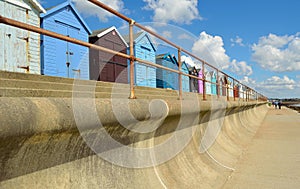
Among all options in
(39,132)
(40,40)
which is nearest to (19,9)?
(40,40)

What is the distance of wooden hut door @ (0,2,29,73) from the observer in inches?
304

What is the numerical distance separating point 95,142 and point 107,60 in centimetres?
1148

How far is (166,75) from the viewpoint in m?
16.1

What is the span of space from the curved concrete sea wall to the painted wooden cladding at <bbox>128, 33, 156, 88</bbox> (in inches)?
355

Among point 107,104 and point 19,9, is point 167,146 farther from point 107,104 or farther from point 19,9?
point 19,9

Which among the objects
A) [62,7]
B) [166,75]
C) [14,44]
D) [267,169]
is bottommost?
[267,169]

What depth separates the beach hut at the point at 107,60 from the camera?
1269 cm

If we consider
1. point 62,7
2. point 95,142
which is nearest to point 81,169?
point 95,142

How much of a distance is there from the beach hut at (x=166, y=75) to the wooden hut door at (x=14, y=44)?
715 centimetres

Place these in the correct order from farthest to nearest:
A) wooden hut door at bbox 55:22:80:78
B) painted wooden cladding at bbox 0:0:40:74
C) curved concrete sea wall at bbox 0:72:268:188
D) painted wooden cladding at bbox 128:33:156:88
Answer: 1. painted wooden cladding at bbox 128:33:156:88
2. wooden hut door at bbox 55:22:80:78
3. painted wooden cladding at bbox 0:0:40:74
4. curved concrete sea wall at bbox 0:72:268:188

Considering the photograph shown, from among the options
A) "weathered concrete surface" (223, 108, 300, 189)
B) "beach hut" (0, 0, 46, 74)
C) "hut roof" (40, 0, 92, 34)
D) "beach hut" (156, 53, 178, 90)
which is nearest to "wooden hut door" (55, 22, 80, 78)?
"hut roof" (40, 0, 92, 34)

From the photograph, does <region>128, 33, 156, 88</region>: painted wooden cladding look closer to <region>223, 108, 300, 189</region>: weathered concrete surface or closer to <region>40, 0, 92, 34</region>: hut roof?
<region>40, 0, 92, 34</region>: hut roof

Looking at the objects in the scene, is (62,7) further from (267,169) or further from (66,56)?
(267,169)

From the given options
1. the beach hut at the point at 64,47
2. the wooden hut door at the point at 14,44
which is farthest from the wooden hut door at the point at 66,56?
the wooden hut door at the point at 14,44
